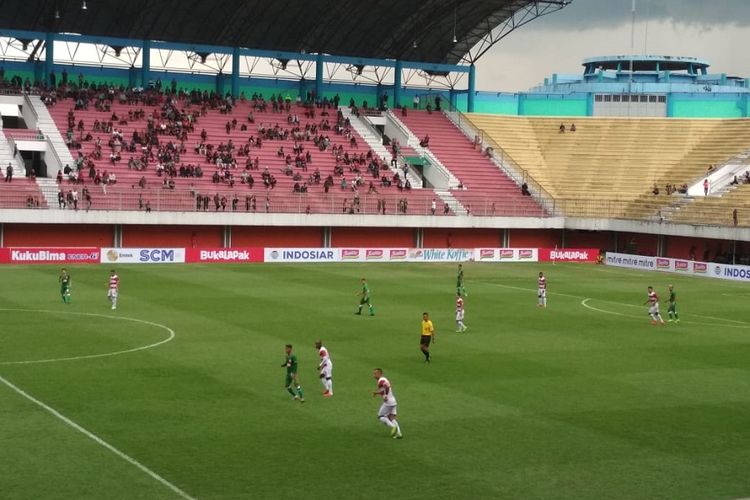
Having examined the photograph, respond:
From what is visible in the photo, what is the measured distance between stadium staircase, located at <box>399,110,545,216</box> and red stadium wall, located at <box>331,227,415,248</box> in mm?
4941

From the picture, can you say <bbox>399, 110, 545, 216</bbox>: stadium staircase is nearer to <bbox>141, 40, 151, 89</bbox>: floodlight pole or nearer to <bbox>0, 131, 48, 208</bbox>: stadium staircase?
<bbox>141, 40, 151, 89</bbox>: floodlight pole

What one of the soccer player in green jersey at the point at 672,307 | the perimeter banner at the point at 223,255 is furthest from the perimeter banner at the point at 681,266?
the perimeter banner at the point at 223,255

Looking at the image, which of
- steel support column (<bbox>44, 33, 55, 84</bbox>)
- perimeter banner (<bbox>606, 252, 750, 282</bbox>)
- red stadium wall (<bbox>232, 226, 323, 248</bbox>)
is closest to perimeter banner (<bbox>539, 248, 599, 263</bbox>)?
perimeter banner (<bbox>606, 252, 750, 282</bbox>)

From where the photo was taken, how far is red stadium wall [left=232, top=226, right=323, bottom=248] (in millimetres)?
79125

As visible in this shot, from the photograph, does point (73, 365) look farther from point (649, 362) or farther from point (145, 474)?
point (649, 362)

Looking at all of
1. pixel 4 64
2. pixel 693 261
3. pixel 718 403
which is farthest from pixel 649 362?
pixel 4 64

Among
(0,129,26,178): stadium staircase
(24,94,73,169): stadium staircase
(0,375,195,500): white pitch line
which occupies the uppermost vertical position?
(24,94,73,169): stadium staircase

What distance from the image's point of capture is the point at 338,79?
99.4 m

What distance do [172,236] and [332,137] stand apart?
60.9 feet

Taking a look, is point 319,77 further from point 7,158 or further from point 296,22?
point 7,158

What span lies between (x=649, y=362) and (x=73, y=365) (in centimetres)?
1781

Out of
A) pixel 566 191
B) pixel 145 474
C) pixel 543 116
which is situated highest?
pixel 543 116

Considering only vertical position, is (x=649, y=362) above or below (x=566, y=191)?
below

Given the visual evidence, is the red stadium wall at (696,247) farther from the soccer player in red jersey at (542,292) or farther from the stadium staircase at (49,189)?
the stadium staircase at (49,189)
